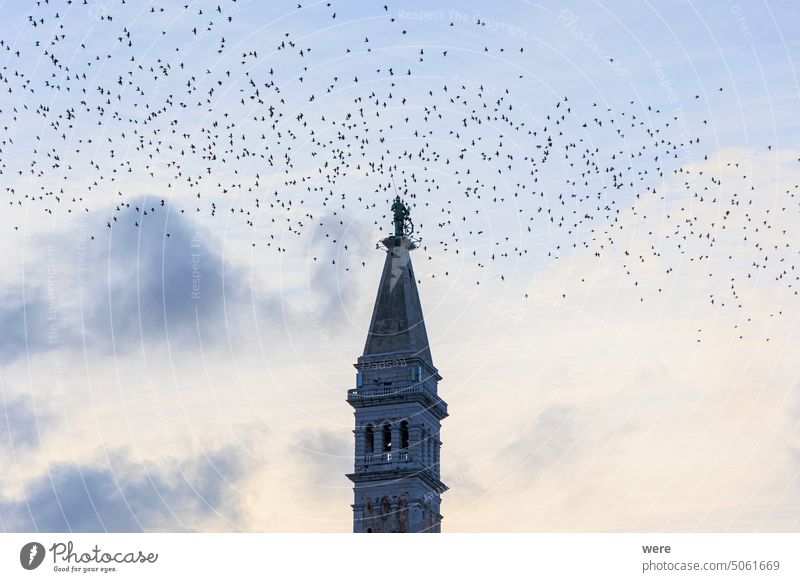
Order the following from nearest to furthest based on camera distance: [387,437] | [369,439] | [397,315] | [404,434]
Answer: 1. [404,434]
2. [387,437]
3. [369,439]
4. [397,315]

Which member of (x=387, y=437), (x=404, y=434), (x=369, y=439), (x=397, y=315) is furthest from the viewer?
(x=397, y=315)

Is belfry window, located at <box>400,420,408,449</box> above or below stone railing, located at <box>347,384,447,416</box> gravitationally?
below

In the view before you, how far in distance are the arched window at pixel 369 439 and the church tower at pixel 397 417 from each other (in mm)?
93

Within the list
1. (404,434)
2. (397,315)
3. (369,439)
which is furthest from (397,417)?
(397,315)

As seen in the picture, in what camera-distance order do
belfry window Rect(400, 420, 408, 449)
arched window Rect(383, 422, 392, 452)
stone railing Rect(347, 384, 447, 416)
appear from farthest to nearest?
stone railing Rect(347, 384, 447, 416), arched window Rect(383, 422, 392, 452), belfry window Rect(400, 420, 408, 449)

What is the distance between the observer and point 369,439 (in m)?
180

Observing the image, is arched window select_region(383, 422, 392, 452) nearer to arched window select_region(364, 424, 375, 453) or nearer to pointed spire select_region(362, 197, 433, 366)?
arched window select_region(364, 424, 375, 453)

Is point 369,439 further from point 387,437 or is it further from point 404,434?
point 404,434

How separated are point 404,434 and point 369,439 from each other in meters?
3.31

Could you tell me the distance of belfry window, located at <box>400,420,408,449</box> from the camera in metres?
179

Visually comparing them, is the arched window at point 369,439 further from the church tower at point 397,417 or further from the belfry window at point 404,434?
the belfry window at point 404,434

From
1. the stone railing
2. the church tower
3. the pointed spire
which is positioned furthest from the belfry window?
the pointed spire

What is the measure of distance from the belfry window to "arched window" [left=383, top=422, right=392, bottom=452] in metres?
1.03
